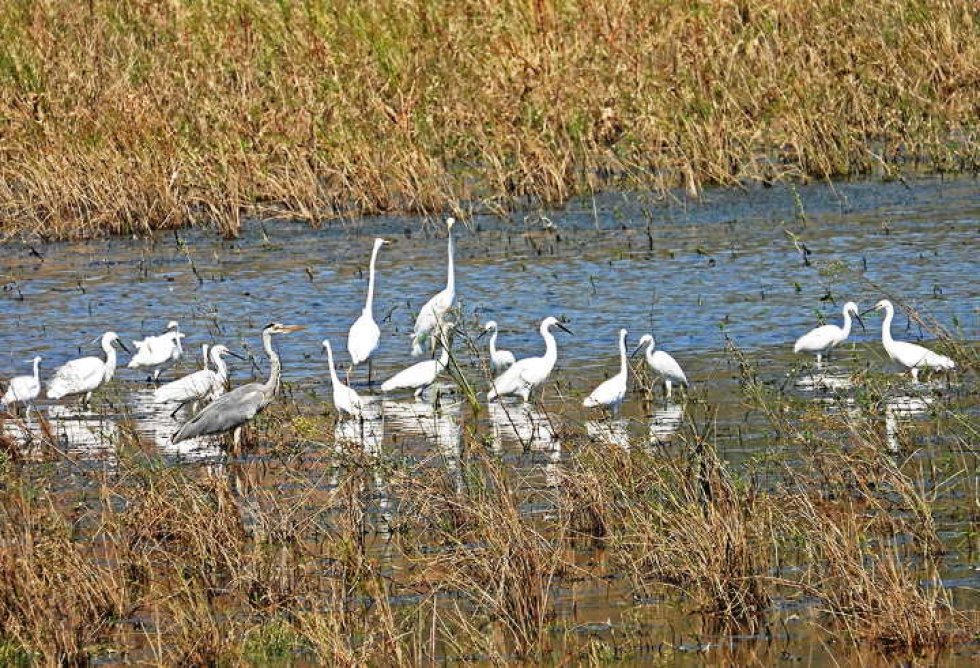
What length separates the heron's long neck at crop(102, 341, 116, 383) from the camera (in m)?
11.6

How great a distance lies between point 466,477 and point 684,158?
9.29 metres

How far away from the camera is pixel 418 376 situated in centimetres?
1128

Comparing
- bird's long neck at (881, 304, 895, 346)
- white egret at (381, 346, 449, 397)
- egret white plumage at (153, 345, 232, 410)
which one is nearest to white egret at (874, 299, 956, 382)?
bird's long neck at (881, 304, 895, 346)

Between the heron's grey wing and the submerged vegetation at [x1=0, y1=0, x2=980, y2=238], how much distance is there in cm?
687

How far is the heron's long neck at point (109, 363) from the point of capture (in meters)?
11.6

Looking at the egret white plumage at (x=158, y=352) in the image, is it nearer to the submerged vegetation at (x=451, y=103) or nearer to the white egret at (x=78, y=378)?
the white egret at (x=78, y=378)

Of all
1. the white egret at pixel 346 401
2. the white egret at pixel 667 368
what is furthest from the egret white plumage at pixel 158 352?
the white egret at pixel 667 368

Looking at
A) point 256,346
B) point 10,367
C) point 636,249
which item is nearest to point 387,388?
point 256,346

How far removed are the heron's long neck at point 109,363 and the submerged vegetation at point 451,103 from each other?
4.55 m

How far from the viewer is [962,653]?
6004 millimetres

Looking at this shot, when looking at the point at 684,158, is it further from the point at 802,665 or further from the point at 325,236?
the point at 802,665

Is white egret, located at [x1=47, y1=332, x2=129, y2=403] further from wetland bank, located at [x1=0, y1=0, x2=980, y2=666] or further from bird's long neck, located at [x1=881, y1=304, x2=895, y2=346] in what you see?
bird's long neck, located at [x1=881, y1=304, x2=895, y2=346]

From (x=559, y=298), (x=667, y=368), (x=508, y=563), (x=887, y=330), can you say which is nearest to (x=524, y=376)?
(x=667, y=368)

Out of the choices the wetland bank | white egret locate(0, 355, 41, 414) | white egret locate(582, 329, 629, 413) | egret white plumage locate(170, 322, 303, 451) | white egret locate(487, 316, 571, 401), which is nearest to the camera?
the wetland bank
